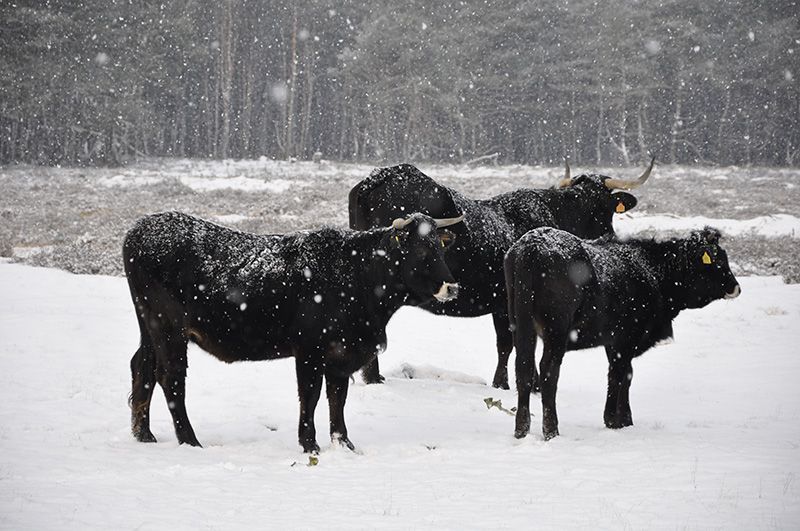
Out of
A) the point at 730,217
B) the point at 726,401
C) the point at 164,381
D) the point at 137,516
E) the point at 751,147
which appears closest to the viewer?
the point at 137,516

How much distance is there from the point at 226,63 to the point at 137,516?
51.9 metres

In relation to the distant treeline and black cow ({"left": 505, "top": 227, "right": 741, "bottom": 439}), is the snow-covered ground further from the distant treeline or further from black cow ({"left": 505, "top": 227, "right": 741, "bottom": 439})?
the distant treeline

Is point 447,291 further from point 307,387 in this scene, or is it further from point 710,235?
point 710,235

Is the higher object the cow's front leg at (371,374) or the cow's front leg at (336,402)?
the cow's front leg at (336,402)

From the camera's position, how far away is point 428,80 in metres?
49.3

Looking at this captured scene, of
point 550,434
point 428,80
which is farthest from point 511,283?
point 428,80

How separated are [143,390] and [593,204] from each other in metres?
5.99

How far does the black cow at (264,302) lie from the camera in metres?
6.50

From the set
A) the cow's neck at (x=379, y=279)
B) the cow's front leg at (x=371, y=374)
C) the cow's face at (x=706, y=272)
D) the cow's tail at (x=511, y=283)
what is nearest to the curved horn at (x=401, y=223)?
the cow's neck at (x=379, y=279)

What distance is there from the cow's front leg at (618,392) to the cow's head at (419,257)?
174 centimetres

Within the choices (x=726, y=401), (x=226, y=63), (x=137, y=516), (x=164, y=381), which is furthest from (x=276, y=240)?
(x=226, y=63)

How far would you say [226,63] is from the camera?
174 feet

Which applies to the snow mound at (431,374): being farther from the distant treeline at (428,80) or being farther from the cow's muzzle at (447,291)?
the distant treeline at (428,80)

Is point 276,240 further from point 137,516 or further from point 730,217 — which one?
point 730,217
